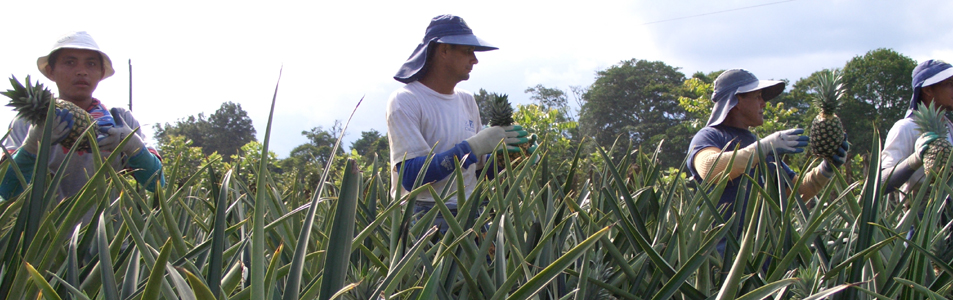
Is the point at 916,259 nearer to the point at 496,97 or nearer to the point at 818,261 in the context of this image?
the point at 818,261

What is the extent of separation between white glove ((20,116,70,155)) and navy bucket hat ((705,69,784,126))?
7.78ft

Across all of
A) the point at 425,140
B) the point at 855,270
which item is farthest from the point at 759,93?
the point at 855,270

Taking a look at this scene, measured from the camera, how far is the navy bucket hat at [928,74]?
97.0 inches

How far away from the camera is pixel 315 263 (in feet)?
2.50

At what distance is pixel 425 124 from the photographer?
2.12 meters

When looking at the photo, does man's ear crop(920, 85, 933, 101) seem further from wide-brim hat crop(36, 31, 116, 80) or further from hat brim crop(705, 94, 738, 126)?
wide-brim hat crop(36, 31, 116, 80)

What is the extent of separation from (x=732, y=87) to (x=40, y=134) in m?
2.59

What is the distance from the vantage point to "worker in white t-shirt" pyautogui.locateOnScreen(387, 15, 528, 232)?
192 centimetres

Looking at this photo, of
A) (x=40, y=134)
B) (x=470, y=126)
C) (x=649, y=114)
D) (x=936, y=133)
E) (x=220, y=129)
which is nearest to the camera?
(x=40, y=134)

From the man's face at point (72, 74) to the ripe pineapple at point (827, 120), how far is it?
103 inches

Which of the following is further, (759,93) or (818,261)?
(759,93)

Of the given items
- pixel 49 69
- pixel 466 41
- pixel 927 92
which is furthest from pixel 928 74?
pixel 49 69

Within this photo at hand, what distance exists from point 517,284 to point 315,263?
0.28m

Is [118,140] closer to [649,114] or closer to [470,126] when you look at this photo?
[470,126]
